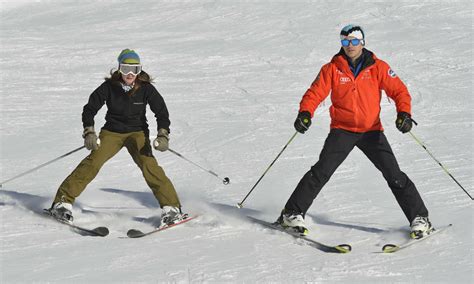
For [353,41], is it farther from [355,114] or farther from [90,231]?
[90,231]

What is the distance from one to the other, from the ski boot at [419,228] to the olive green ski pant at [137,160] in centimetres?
188

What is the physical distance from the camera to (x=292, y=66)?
44.9 ft

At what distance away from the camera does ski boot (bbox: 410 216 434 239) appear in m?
5.48

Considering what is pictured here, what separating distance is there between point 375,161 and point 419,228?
23.3 inches

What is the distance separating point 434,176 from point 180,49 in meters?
8.70

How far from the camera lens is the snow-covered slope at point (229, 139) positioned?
517 centimetres

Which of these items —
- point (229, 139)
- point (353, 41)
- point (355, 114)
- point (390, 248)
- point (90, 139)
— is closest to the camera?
point (390, 248)

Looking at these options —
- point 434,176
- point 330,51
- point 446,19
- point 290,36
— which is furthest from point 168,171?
point 446,19

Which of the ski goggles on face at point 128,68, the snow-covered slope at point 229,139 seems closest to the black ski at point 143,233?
the snow-covered slope at point 229,139

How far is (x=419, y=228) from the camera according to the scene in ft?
18.0

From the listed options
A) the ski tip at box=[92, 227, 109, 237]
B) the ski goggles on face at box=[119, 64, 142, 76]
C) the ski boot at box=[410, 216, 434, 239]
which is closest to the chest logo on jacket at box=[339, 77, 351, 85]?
the ski boot at box=[410, 216, 434, 239]

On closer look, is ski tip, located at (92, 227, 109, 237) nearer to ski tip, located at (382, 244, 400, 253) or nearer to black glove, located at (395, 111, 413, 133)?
ski tip, located at (382, 244, 400, 253)

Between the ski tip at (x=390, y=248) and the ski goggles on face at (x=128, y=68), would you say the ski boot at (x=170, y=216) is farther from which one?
the ski tip at (x=390, y=248)

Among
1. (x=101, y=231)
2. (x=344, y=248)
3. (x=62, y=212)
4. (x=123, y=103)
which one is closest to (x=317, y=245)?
(x=344, y=248)
